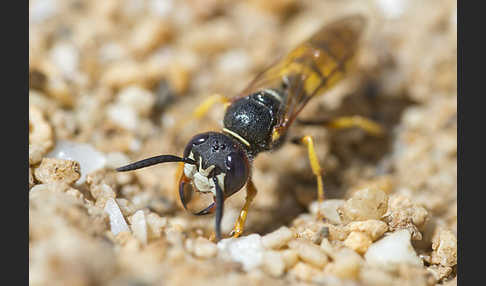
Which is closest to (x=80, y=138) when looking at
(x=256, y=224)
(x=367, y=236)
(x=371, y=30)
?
(x=256, y=224)

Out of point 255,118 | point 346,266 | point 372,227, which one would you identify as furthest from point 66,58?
point 346,266

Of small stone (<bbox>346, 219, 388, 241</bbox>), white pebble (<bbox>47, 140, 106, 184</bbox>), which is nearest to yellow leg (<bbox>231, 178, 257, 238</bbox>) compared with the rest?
small stone (<bbox>346, 219, 388, 241</bbox>)

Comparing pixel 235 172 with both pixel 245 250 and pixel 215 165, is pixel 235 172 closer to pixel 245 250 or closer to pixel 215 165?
pixel 215 165

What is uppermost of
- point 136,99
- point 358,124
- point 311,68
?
point 311,68

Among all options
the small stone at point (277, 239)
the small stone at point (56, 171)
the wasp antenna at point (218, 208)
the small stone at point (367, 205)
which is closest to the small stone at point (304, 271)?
the small stone at point (277, 239)

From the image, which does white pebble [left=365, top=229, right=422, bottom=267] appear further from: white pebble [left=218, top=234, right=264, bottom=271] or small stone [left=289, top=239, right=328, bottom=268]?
white pebble [left=218, top=234, right=264, bottom=271]

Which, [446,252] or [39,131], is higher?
[39,131]
